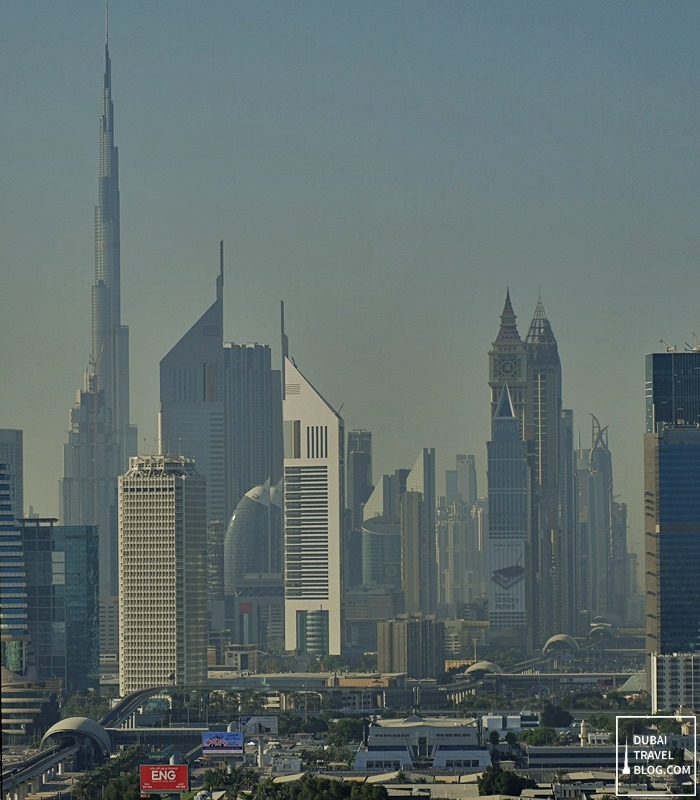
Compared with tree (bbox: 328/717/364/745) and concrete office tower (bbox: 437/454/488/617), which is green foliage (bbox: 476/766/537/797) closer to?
tree (bbox: 328/717/364/745)

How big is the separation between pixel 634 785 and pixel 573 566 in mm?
77738

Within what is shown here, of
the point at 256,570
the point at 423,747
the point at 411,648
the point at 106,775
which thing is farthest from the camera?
the point at 256,570

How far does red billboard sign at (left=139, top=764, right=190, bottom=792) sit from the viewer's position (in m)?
47.1

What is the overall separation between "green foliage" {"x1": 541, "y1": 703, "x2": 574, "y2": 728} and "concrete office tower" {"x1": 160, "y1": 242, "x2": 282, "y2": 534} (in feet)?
190

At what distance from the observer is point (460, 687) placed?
8838cm

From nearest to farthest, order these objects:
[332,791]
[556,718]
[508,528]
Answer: [332,791]
[556,718]
[508,528]

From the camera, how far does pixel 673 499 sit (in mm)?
84375

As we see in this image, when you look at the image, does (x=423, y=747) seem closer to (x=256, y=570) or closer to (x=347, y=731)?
(x=347, y=731)

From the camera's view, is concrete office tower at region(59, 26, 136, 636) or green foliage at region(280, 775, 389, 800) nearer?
green foliage at region(280, 775, 389, 800)

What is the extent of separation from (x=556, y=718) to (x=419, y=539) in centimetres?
5509

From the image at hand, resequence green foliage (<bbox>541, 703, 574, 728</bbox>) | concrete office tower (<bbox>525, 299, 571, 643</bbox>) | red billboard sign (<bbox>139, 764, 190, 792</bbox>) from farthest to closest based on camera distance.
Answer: concrete office tower (<bbox>525, 299, 571, 643</bbox>), green foliage (<bbox>541, 703, 574, 728</bbox>), red billboard sign (<bbox>139, 764, 190, 792</bbox>)

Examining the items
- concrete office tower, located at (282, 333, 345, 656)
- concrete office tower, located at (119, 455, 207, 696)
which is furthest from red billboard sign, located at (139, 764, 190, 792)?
concrete office tower, located at (282, 333, 345, 656)

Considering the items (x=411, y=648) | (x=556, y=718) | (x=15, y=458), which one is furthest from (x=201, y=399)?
(x=556, y=718)

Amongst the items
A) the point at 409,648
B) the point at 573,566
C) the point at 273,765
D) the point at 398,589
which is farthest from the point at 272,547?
the point at 273,765
